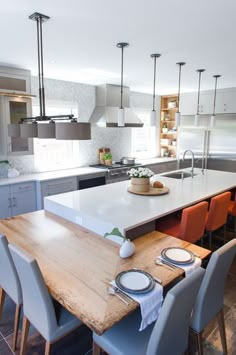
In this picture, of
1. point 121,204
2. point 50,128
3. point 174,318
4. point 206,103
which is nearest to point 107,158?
point 206,103

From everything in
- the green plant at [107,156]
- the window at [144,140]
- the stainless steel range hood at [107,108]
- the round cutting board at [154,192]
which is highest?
the stainless steel range hood at [107,108]

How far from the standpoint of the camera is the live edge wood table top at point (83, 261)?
1.36 metres

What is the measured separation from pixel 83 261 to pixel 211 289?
0.87 m

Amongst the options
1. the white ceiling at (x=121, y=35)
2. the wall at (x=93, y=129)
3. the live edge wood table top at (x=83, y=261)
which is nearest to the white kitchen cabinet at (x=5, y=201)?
the wall at (x=93, y=129)

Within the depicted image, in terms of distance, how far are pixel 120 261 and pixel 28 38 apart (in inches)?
92.0

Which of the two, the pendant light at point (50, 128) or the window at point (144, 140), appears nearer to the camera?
the pendant light at point (50, 128)

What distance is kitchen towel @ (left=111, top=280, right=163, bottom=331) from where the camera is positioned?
1.40 meters

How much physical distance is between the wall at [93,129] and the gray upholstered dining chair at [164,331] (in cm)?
353

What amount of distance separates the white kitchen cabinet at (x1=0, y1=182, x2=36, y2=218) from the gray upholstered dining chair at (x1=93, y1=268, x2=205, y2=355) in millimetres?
2665

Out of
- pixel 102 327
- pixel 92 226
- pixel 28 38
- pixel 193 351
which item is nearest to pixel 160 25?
pixel 28 38

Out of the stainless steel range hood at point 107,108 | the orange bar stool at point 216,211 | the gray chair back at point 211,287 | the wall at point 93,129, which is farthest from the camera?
the stainless steel range hood at point 107,108

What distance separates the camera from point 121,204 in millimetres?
2762

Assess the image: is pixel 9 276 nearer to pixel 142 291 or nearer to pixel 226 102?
pixel 142 291

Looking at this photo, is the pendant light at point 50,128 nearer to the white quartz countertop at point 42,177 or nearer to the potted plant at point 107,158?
the white quartz countertop at point 42,177
